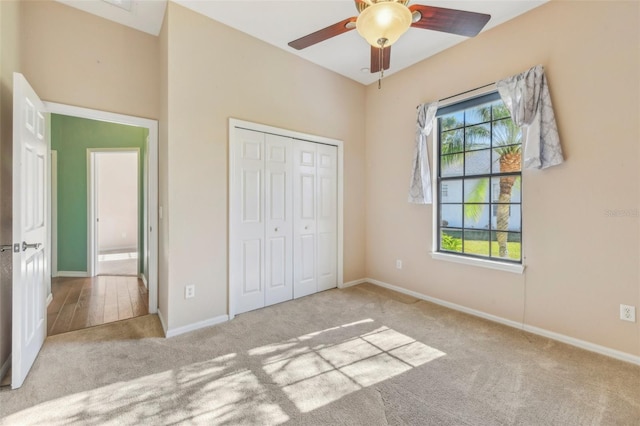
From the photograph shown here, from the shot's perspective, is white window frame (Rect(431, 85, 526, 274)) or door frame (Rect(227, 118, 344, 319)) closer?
white window frame (Rect(431, 85, 526, 274))

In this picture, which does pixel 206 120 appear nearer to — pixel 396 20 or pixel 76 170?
pixel 396 20

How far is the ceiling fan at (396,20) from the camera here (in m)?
1.49

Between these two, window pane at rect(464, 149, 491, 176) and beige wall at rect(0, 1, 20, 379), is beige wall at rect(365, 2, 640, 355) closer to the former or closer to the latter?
window pane at rect(464, 149, 491, 176)

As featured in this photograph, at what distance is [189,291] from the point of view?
2713mm

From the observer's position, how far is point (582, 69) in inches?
92.9

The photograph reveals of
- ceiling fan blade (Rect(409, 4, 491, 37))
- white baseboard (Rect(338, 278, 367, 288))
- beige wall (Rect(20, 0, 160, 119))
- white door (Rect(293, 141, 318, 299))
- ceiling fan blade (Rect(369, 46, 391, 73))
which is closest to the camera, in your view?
ceiling fan blade (Rect(409, 4, 491, 37))

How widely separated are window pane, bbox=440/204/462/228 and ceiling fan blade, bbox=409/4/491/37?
197 centimetres

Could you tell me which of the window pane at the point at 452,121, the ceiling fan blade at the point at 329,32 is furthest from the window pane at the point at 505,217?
the ceiling fan blade at the point at 329,32

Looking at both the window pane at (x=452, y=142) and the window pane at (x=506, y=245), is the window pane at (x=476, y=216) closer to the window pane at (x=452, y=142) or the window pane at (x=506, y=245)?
the window pane at (x=506, y=245)

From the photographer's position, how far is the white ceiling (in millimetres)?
2568

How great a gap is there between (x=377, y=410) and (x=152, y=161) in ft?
10.0

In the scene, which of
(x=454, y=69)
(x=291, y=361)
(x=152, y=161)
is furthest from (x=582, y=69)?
(x=152, y=161)

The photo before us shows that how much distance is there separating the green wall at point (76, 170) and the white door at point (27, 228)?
2.20 meters

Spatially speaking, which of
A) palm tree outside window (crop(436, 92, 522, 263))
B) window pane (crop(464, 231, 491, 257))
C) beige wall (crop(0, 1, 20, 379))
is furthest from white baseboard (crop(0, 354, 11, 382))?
window pane (crop(464, 231, 491, 257))
